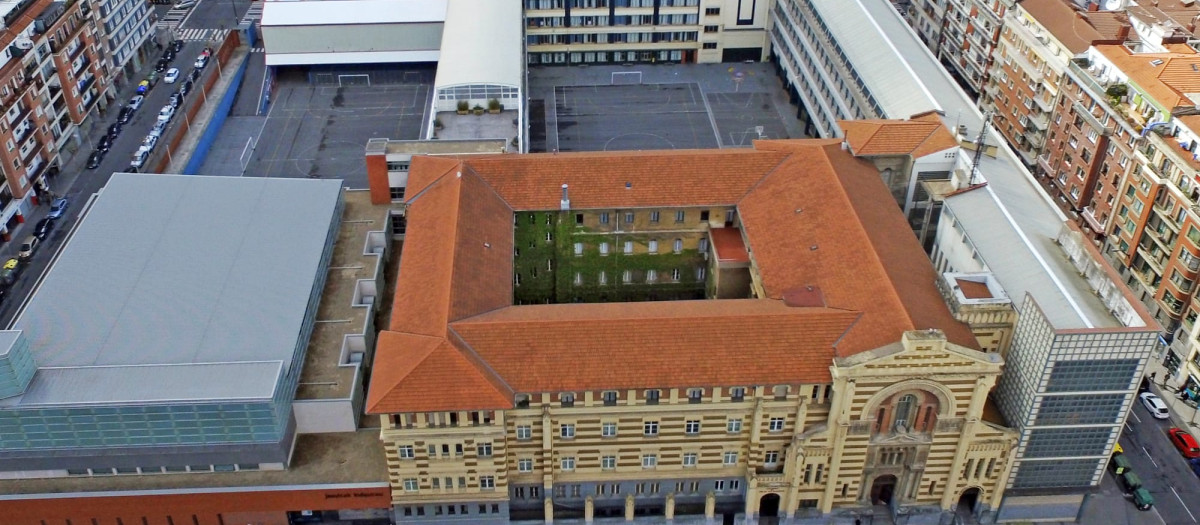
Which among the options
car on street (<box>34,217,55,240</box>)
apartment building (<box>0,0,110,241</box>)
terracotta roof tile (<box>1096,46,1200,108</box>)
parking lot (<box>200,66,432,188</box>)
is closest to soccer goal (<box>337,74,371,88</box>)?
parking lot (<box>200,66,432,188</box>)

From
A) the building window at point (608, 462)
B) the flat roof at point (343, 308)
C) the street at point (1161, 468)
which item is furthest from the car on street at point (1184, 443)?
the flat roof at point (343, 308)

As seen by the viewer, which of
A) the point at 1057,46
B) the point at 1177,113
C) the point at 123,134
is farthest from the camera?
the point at 123,134

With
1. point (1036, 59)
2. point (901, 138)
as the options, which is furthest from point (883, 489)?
point (1036, 59)

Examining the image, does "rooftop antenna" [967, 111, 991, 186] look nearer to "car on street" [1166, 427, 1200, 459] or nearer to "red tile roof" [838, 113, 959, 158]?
"red tile roof" [838, 113, 959, 158]

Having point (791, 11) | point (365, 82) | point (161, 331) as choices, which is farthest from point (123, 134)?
point (791, 11)

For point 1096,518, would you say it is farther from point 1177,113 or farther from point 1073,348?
point 1177,113

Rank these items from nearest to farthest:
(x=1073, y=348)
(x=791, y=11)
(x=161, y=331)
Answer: (x=1073, y=348) < (x=161, y=331) < (x=791, y=11)

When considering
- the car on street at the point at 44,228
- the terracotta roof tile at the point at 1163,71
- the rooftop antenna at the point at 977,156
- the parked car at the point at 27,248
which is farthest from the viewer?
the car on street at the point at 44,228

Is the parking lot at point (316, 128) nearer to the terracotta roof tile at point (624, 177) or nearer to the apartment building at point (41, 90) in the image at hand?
the apartment building at point (41, 90)
